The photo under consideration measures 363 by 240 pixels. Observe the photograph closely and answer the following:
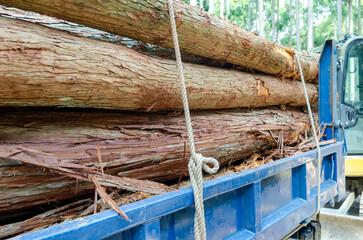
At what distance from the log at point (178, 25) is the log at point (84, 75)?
0.42 ft

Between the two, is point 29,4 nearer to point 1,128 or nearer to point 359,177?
point 1,128

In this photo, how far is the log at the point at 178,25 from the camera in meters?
1.61

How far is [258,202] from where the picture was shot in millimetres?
1843

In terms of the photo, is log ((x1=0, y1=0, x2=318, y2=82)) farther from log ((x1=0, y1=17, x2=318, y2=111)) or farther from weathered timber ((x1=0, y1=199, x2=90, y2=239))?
weathered timber ((x1=0, y1=199, x2=90, y2=239))

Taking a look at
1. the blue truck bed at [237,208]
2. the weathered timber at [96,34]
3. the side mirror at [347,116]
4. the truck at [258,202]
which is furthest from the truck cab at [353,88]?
the weathered timber at [96,34]

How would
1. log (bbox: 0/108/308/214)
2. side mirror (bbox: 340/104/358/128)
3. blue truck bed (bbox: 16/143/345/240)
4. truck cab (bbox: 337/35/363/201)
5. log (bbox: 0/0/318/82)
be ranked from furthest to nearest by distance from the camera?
truck cab (bbox: 337/35/363/201)
side mirror (bbox: 340/104/358/128)
log (bbox: 0/0/318/82)
log (bbox: 0/108/308/214)
blue truck bed (bbox: 16/143/345/240)

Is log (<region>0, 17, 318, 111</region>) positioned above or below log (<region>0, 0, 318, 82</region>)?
below

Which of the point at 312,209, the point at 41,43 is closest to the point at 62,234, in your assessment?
the point at 41,43

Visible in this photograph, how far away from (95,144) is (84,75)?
1.37ft

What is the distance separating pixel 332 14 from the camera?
1446 inches

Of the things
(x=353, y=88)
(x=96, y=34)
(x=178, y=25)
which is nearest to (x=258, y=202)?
(x=178, y=25)

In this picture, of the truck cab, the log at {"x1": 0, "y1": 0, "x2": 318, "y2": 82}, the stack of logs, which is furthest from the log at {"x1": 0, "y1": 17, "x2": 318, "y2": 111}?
the truck cab

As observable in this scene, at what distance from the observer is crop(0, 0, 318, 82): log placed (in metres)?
1.61

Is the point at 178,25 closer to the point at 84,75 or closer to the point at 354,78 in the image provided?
the point at 84,75
